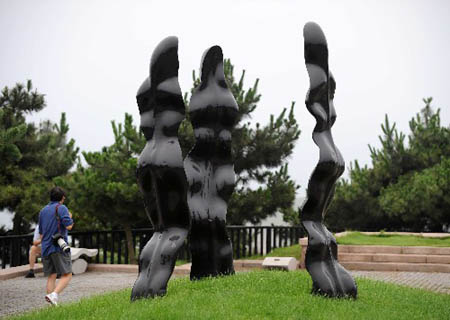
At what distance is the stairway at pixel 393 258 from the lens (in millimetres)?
12594

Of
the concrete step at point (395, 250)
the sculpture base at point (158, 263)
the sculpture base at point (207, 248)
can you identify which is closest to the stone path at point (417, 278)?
the concrete step at point (395, 250)

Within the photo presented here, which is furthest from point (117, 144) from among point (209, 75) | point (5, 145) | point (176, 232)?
point (176, 232)

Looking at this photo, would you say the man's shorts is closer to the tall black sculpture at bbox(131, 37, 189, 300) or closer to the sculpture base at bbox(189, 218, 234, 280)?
the tall black sculpture at bbox(131, 37, 189, 300)

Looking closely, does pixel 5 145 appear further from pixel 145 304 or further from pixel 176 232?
pixel 145 304

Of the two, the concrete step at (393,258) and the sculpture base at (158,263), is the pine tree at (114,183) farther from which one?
the sculpture base at (158,263)

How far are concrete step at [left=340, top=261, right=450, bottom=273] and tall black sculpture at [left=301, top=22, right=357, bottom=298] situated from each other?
21.5 feet

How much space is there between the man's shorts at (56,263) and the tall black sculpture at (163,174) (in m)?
1.06

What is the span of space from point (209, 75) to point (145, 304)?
12.2 feet

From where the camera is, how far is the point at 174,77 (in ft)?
22.4

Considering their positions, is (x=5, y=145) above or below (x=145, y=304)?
above

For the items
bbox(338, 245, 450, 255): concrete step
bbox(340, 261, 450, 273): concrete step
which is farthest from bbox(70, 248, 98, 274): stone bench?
bbox(338, 245, 450, 255): concrete step

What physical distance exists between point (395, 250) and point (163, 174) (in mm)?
8964

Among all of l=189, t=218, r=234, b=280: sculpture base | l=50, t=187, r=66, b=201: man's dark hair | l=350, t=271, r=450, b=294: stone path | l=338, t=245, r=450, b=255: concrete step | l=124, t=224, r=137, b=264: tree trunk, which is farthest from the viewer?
l=124, t=224, r=137, b=264: tree trunk

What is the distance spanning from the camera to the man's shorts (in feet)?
21.6
